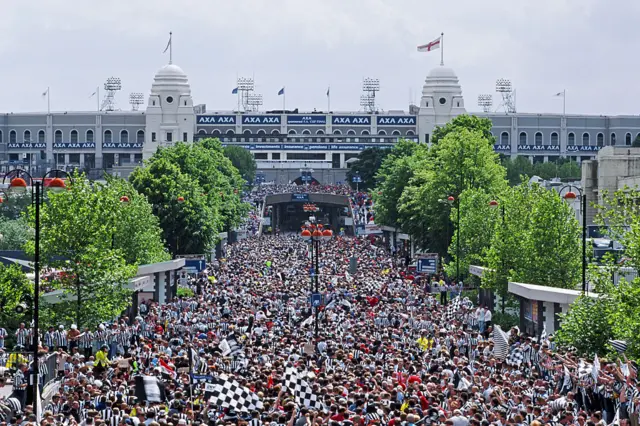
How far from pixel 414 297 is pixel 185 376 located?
29.4m

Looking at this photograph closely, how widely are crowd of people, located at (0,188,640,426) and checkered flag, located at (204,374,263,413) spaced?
25mm

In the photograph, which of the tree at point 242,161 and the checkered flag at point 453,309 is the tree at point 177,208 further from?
the tree at point 242,161

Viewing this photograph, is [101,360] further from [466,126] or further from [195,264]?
[466,126]

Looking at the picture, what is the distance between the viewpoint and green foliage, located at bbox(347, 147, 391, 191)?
164 metres

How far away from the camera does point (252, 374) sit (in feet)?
103

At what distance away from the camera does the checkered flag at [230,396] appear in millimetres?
25547

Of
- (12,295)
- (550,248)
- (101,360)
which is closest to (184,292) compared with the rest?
(550,248)

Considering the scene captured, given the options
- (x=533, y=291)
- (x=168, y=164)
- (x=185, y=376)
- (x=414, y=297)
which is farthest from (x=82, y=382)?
(x=168, y=164)

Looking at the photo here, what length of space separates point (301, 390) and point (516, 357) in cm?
1026

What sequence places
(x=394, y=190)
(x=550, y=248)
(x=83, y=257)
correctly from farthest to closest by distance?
1. (x=394, y=190)
2. (x=550, y=248)
3. (x=83, y=257)

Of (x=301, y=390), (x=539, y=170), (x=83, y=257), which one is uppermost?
(x=539, y=170)

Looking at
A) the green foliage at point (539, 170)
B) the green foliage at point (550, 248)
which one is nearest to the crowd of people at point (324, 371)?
the green foliage at point (550, 248)

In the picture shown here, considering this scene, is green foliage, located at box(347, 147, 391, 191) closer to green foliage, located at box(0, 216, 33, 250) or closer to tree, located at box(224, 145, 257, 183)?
tree, located at box(224, 145, 257, 183)

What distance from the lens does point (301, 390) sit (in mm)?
27016
